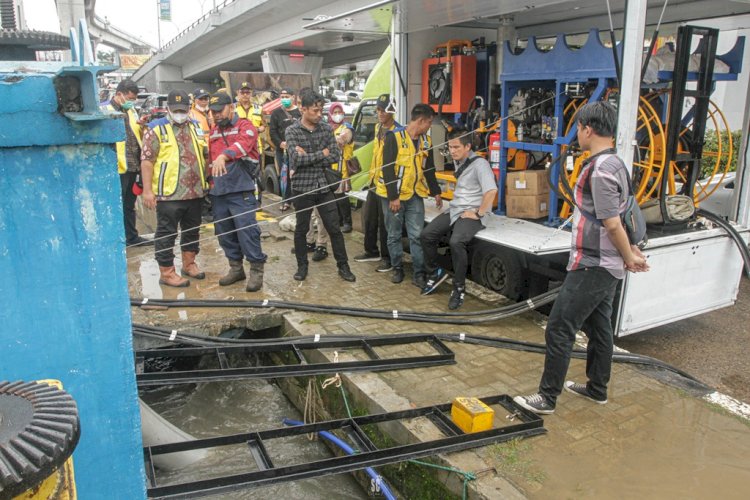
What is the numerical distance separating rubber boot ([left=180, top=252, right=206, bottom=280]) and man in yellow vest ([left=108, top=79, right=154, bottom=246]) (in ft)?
2.13

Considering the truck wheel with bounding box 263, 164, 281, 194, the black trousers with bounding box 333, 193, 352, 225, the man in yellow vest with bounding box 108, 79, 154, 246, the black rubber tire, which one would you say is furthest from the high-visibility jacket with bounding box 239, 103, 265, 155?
the black rubber tire

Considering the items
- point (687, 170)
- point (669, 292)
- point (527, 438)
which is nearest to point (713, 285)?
point (669, 292)

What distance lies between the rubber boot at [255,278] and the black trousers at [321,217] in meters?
0.51

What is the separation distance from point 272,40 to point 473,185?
64.9 feet

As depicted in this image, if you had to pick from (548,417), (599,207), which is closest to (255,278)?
(548,417)

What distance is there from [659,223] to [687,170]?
862mm

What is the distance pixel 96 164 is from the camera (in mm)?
1763

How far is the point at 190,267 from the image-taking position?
634cm

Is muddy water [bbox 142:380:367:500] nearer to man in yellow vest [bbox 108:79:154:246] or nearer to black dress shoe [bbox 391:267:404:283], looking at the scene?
black dress shoe [bbox 391:267:404:283]

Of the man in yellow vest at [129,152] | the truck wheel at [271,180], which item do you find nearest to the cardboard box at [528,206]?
the man in yellow vest at [129,152]

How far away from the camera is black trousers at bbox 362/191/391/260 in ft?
22.6

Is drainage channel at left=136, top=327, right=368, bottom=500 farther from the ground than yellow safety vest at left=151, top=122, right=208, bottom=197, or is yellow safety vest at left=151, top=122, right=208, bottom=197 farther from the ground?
yellow safety vest at left=151, top=122, right=208, bottom=197

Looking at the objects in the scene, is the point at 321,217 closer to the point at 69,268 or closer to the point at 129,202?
the point at 129,202

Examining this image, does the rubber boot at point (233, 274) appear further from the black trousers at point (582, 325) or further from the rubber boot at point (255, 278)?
the black trousers at point (582, 325)
